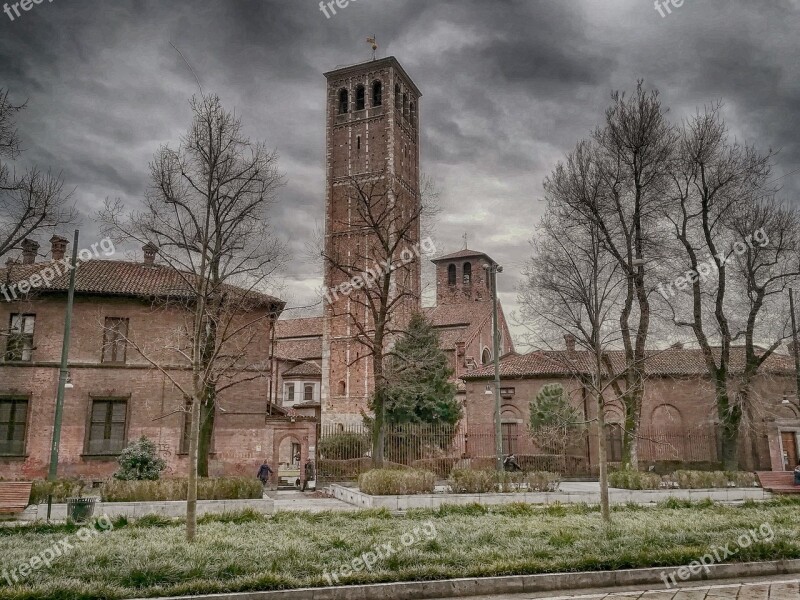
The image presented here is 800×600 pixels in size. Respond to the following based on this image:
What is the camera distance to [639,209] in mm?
24734

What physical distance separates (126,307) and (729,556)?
24.8 metres

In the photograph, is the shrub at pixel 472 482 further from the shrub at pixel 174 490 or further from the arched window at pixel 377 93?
the arched window at pixel 377 93

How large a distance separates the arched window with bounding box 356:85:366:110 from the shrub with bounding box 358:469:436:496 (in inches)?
1621

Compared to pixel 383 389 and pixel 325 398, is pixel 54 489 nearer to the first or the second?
pixel 383 389

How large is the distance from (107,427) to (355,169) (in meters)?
30.9

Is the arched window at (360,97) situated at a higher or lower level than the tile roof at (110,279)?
higher

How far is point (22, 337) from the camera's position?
84.5 ft

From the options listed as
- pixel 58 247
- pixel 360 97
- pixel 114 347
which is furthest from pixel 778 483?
pixel 360 97

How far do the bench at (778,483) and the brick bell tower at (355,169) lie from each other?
2746 centimetres

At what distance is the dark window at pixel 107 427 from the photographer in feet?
84.9

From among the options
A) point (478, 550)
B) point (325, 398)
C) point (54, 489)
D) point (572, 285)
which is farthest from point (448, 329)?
point (478, 550)

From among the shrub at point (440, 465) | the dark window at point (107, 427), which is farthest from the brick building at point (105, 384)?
the shrub at point (440, 465)

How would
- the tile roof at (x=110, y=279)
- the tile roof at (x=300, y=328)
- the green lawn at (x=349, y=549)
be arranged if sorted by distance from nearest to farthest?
the green lawn at (x=349, y=549)
the tile roof at (x=110, y=279)
the tile roof at (x=300, y=328)

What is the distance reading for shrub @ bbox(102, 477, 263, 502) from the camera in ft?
50.9
